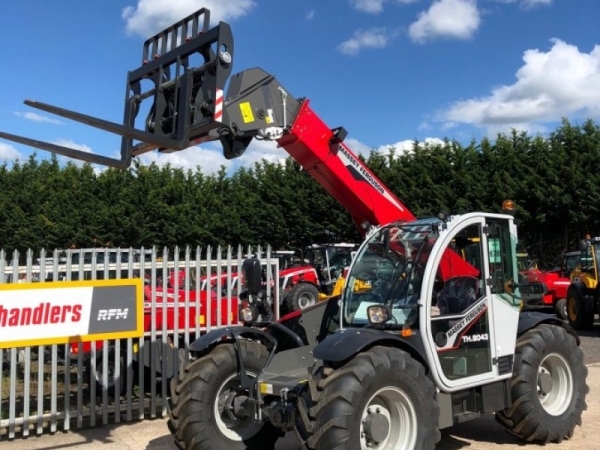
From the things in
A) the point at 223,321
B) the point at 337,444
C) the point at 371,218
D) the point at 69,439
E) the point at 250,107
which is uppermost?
the point at 250,107

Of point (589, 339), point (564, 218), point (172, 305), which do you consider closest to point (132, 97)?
point (172, 305)

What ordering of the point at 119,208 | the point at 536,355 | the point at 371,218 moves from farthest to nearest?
the point at 119,208 → the point at 371,218 → the point at 536,355

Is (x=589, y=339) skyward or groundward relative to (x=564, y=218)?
groundward

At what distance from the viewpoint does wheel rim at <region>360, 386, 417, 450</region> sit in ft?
15.1

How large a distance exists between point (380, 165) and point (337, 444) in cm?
2471

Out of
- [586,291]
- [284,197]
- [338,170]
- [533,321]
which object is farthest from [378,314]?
[284,197]

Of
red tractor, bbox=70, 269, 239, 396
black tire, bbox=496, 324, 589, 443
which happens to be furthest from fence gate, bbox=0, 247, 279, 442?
black tire, bbox=496, 324, 589, 443

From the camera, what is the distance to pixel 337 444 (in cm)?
425

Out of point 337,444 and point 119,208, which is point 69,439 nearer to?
point 337,444

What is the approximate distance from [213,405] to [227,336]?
61 centimetres

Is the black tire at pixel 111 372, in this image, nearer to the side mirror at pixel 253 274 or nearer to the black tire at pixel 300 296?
the side mirror at pixel 253 274

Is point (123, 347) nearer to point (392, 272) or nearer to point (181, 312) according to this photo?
point (181, 312)

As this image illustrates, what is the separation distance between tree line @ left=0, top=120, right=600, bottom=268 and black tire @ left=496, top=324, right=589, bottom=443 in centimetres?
1799

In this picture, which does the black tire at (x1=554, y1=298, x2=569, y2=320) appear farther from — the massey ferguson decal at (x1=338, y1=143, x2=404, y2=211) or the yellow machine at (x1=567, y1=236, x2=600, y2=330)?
the massey ferguson decal at (x1=338, y1=143, x2=404, y2=211)
